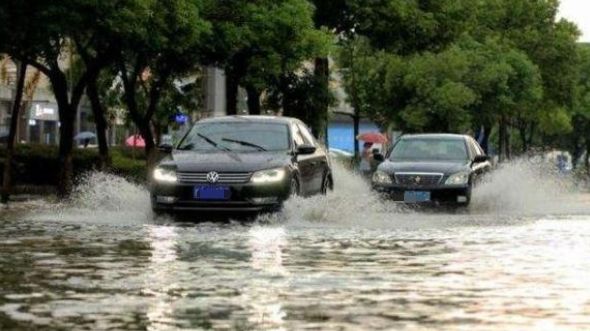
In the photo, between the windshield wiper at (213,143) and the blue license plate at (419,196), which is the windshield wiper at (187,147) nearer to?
the windshield wiper at (213,143)

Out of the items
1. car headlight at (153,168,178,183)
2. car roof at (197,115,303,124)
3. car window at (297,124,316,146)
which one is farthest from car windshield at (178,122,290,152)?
car headlight at (153,168,178,183)

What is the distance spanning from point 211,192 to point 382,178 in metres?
6.49

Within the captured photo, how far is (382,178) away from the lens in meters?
26.3

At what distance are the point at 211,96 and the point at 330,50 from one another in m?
48.1

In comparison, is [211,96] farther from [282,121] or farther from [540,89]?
[282,121]

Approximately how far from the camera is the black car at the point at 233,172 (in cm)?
2041

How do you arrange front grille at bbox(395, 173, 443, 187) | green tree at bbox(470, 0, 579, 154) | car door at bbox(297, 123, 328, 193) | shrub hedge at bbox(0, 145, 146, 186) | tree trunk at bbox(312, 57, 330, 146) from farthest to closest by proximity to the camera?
green tree at bbox(470, 0, 579, 154), tree trunk at bbox(312, 57, 330, 146), shrub hedge at bbox(0, 145, 146, 186), front grille at bbox(395, 173, 443, 187), car door at bbox(297, 123, 328, 193)

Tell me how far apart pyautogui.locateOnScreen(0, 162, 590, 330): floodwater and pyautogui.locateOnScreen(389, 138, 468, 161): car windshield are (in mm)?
3334

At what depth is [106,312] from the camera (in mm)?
9820

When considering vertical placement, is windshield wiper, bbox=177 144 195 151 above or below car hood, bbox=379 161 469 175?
above

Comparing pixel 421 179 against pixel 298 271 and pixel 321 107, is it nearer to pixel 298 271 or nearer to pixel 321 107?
pixel 298 271

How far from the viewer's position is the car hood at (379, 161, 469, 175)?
26.0m

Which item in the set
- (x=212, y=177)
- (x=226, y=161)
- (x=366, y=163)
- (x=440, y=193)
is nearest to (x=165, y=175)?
(x=212, y=177)

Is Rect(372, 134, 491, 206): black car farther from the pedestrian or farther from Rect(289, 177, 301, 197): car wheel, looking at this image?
the pedestrian
